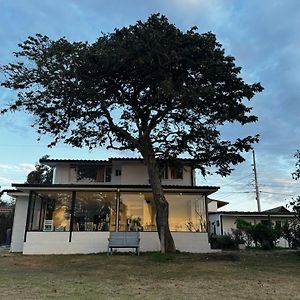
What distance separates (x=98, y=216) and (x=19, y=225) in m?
5.63

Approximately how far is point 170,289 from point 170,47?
35.4ft

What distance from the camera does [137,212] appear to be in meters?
21.4

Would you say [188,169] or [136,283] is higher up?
[188,169]

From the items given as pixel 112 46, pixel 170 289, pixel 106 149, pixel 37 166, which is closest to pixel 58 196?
pixel 106 149

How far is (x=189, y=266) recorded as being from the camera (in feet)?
42.6

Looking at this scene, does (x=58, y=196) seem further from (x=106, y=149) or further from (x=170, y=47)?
(x=170, y=47)

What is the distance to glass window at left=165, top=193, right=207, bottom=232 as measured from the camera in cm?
2110

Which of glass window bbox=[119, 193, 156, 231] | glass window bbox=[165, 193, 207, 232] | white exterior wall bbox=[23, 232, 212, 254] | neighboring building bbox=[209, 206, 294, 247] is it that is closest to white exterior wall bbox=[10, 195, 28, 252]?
white exterior wall bbox=[23, 232, 212, 254]

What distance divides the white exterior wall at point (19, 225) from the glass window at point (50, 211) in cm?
205

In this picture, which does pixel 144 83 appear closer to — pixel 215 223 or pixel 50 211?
pixel 50 211

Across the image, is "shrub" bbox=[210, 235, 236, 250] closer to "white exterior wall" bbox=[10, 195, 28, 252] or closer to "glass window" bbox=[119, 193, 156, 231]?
"glass window" bbox=[119, 193, 156, 231]

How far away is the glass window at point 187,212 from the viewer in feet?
69.2

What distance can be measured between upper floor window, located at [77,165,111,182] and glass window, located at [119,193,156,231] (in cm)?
459

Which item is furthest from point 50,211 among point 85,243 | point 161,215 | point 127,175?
point 161,215
